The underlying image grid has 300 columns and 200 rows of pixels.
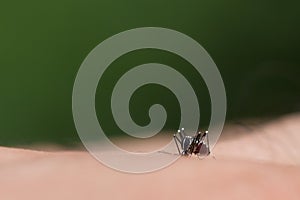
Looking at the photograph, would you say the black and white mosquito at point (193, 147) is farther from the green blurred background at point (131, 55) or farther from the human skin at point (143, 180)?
the green blurred background at point (131, 55)

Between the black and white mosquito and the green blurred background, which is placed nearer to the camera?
the black and white mosquito

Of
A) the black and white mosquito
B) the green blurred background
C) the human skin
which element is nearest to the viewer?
the human skin

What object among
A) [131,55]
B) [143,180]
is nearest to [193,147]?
[143,180]

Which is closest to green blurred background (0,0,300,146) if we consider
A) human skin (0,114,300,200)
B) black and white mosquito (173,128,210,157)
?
black and white mosquito (173,128,210,157)

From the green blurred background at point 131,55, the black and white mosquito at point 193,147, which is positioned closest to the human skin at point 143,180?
the black and white mosquito at point 193,147

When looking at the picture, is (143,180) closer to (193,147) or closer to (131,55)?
(193,147)

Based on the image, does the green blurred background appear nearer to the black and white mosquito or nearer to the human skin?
the black and white mosquito

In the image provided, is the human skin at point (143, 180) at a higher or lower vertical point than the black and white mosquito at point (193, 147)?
lower
